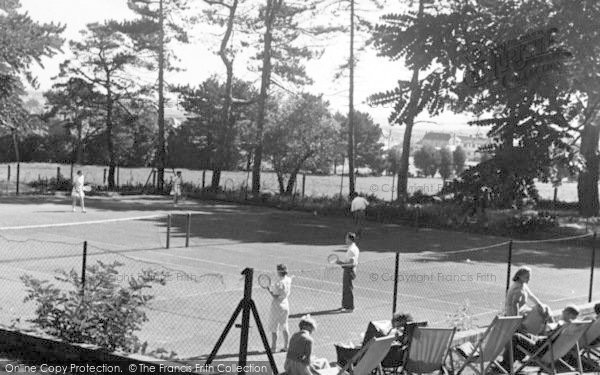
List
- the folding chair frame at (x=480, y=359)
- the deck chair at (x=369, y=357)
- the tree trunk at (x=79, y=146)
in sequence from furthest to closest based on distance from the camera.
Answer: the tree trunk at (x=79, y=146) → the folding chair frame at (x=480, y=359) → the deck chair at (x=369, y=357)

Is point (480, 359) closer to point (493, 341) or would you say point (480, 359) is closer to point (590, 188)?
point (493, 341)

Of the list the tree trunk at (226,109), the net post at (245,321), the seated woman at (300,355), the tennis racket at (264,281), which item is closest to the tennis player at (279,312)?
the tennis racket at (264,281)

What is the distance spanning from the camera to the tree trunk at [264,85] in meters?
45.3

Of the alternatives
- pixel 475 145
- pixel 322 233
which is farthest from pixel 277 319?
pixel 475 145

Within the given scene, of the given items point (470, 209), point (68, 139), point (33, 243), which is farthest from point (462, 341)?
point (68, 139)

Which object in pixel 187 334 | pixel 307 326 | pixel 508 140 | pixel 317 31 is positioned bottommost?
pixel 187 334

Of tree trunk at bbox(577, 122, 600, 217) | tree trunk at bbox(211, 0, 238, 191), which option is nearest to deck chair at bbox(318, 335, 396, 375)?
tree trunk at bbox(577, 122, 600, 217)

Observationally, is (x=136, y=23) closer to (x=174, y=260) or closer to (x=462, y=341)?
(x=174, y=260)

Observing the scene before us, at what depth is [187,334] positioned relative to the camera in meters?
13.5

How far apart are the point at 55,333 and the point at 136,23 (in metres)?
37.7

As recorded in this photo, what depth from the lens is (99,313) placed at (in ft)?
37.5

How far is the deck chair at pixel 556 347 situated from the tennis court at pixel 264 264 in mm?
2132

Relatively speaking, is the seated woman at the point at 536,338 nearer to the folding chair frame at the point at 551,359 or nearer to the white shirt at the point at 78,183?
the folding chair frame at the point at 551,359

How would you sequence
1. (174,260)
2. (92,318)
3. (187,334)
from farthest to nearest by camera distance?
(174,260) → (187,334) → (92,318)
